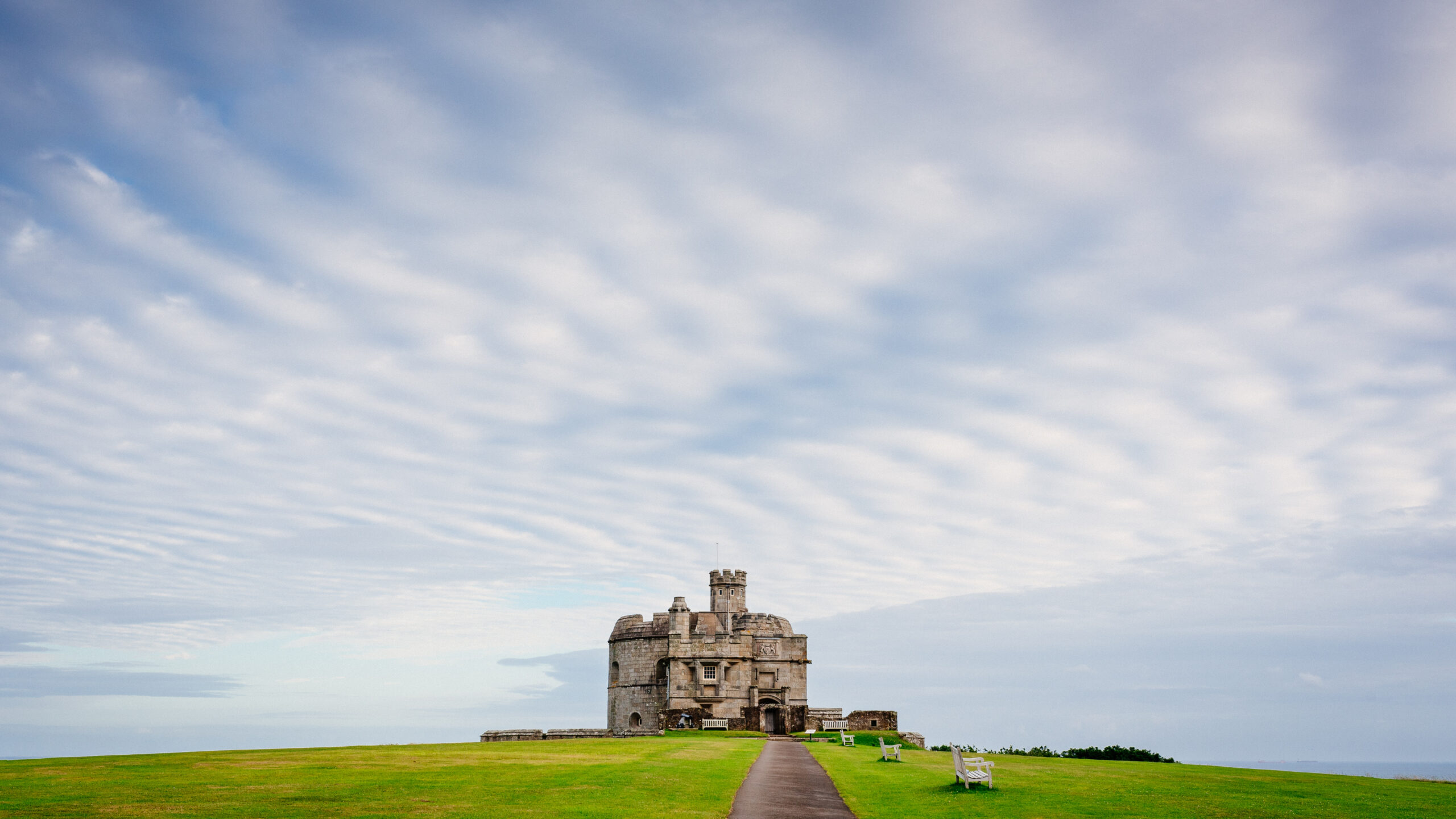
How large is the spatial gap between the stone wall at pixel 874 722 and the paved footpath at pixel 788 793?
69.3 feet

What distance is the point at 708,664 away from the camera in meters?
69.7

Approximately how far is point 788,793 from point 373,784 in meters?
9.70

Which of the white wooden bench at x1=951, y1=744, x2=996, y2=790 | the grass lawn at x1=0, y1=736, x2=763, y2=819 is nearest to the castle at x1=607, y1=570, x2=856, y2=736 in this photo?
the grass lawn at x1=0, y1=736, x2=763, y2=819

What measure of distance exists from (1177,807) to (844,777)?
29.5ft

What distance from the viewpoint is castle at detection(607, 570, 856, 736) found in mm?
69438

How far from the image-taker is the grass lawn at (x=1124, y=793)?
63.4 ft

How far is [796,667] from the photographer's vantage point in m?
72.2

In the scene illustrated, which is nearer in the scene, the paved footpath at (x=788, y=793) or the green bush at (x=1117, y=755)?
the paved footpath at (x=788, y=793)

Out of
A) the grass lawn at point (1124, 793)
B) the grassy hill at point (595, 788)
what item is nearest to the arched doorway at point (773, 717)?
→ the grassy hill at point (595, 788)

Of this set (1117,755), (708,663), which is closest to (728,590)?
(708,663)

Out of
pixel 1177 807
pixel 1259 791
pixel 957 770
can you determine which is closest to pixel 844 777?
pixel 957 770

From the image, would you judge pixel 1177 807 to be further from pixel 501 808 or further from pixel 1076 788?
pixel 501 808

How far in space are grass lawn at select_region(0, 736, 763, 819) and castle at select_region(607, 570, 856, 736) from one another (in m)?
35.8

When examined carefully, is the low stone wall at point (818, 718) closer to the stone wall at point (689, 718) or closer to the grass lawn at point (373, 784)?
the stone wall at point (689, 718)
